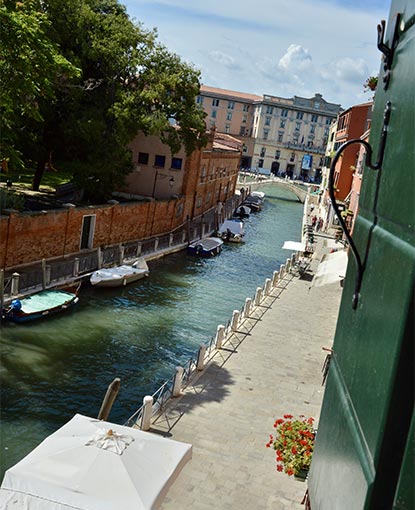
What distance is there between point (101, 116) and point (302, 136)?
76085 mm

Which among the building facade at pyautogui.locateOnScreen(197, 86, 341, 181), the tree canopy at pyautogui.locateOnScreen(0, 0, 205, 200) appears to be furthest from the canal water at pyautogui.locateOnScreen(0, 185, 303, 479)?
the building facade at pyautogui.locateOnScreen(197, 86, 341, 181)

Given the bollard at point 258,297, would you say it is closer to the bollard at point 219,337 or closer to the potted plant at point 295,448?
the bollard at point 219,337

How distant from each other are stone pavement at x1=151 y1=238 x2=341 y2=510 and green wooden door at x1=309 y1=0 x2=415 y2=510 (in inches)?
268

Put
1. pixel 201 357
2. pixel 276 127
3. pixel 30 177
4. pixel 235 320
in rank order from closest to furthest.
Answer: pixel 201 357, pixel 235 320, pixel 30 177, pixel 276 127

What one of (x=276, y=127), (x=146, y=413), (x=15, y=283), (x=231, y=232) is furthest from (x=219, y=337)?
(x=276, y=127)

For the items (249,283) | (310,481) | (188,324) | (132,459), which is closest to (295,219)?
(249,283)

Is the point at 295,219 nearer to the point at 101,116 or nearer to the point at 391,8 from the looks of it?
the point at 101,116

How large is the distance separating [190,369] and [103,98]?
1856 centimetres

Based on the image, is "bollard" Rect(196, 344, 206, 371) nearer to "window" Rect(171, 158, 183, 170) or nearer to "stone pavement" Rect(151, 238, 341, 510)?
"stone pavement" Rect(151, 238, 341, 510)

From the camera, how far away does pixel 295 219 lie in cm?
5647

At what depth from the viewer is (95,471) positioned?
7.95 meters

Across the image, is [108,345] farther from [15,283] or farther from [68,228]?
[68,228]

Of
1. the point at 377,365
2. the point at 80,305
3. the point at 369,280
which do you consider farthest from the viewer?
the point at 80,305

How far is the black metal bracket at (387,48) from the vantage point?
238cm
